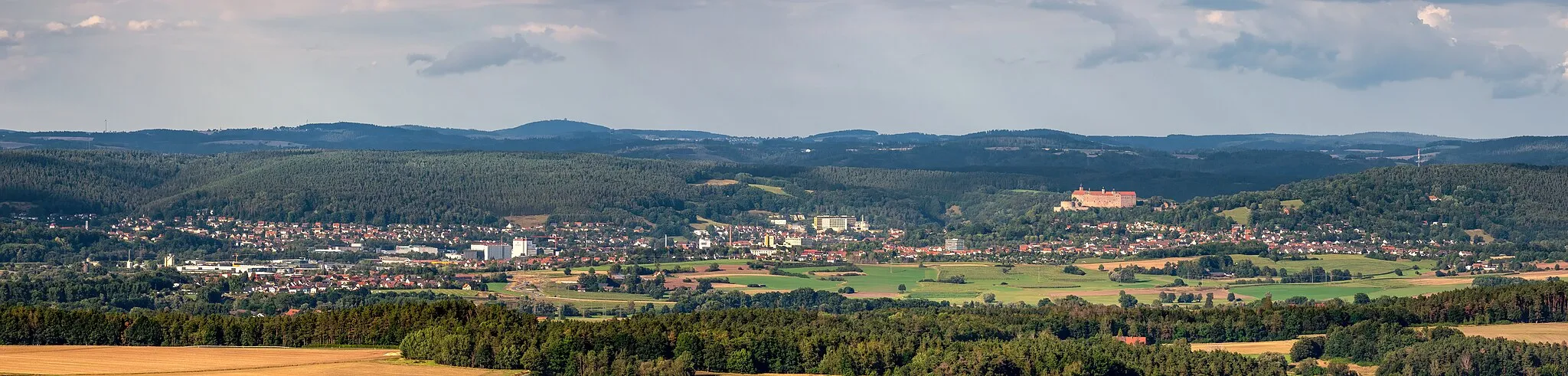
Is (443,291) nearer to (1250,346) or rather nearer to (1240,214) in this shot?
(1250,346)

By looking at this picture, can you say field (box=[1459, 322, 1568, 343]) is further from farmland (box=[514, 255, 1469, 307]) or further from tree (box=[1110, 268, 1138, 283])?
tree (box=[1110, 268, 1138, 283])

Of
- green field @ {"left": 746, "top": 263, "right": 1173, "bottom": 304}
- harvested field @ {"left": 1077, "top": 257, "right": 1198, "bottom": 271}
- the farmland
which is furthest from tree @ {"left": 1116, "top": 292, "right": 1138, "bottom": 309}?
harvested field @ {"left": 1077, "top": 257, "right": 1198, "bottom": 271}

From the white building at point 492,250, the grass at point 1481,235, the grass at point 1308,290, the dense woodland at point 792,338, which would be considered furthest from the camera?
the grass at point 1481,235

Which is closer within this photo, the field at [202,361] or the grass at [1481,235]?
the field at [202,361]

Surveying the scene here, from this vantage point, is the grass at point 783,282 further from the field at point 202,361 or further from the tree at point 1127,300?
the field at point 202,361

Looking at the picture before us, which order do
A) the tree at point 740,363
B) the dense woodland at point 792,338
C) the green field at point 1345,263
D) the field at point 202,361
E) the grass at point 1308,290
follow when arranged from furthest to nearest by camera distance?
the green field at point 1345,263, the grass at point 1308,290, the tree at point 740,363, the dense woodland at point 792,338, the field at point 202,361

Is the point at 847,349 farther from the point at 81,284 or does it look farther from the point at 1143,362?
the point at 81,284

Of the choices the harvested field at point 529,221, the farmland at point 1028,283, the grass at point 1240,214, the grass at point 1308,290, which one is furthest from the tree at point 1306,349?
the harvested field at point 529,221
